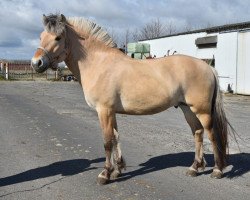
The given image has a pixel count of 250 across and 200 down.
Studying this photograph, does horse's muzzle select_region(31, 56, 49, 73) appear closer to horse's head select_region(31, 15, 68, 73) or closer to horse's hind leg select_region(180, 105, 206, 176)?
horse's head select_region(31, 15, 68, 73)

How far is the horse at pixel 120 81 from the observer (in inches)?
224

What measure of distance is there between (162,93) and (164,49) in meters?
28.7

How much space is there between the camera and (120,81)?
5723 mm

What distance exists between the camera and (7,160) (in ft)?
22.7

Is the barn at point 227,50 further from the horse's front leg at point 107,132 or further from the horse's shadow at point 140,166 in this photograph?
the horse's front leg at point 107,132

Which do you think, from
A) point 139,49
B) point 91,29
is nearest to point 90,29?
point 91,29

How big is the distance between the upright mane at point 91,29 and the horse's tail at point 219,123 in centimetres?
174

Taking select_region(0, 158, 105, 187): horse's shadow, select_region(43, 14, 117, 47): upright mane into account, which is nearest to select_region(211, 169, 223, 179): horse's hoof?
select_region(0, 158, 105, 187): horse's shadow

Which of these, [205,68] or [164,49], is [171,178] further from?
[164,49]

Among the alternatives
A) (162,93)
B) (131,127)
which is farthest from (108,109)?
(131,127)

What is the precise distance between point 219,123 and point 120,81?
66.1 inches

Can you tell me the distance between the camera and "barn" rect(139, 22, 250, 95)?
23.5m

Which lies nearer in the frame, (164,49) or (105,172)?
(105,172)

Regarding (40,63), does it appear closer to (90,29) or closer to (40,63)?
(40,63)
